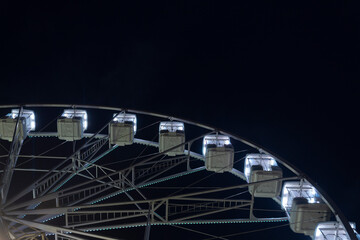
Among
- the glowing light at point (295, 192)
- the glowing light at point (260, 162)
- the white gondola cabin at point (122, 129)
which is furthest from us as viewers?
the white gondola cabin at point (122, 129)

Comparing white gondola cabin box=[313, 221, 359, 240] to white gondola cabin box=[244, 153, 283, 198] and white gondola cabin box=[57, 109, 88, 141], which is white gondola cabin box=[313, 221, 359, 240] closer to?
white gondola cabin box=[244, 153, 283, 198]

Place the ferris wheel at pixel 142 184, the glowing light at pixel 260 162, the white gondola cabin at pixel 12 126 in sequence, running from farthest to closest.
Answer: the white gondola cabin at pixel 12 126 < the glowing light at pixel 260 162 < the ferris wheel at pixel 142 184

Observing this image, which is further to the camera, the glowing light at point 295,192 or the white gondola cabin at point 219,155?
the white gondola cabin at point 219,155

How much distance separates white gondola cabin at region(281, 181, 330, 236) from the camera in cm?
1249

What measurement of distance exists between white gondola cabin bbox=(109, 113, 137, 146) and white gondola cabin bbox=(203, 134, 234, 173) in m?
3.19

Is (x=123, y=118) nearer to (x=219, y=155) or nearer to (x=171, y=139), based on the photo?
(x=171, y=139)

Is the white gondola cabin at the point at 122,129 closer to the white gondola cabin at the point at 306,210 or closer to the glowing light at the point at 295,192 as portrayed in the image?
the glowing light at the point at 295,192

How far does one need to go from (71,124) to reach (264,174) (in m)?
7.76

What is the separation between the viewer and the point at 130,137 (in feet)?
55.9

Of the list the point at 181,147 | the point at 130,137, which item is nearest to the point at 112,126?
the point at 130,137

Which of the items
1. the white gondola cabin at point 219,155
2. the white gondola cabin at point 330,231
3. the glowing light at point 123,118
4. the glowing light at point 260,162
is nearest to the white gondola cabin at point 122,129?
the glowing light at point 123,118

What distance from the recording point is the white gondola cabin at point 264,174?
14148 mm

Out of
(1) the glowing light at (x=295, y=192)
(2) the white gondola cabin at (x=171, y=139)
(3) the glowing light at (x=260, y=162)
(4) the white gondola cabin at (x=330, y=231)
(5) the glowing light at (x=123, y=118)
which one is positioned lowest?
(4) the white gondola cabin at (x=330, y=231)

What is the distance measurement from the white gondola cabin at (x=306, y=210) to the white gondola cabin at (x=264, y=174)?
0.83 metres
